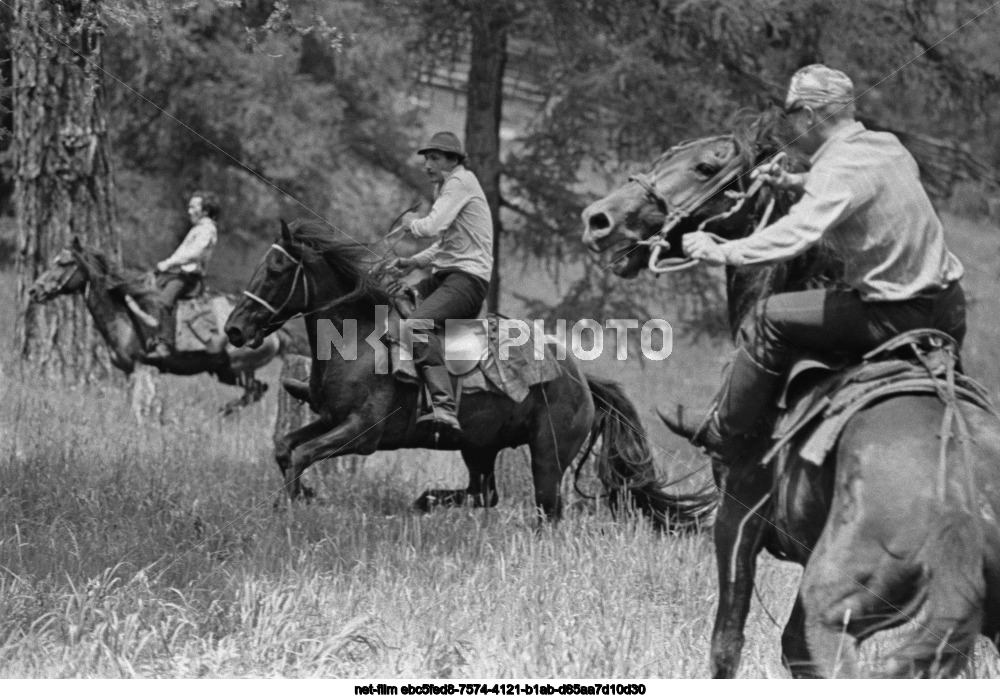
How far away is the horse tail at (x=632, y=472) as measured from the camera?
957 centimetres

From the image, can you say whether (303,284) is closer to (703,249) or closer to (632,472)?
(632,472)

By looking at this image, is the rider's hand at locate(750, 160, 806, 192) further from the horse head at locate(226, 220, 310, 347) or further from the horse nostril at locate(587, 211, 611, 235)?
the horse head at locate(226, 220, 310, 347)

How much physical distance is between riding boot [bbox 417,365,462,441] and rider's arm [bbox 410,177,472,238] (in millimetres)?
959

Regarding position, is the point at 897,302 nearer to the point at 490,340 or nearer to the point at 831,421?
the point at 831,421

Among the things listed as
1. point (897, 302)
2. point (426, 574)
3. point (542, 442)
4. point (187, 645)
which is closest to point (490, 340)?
point (542, 442)

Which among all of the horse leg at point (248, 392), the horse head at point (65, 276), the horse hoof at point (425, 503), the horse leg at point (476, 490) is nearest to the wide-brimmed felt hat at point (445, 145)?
the horse leg at point (476, 490)

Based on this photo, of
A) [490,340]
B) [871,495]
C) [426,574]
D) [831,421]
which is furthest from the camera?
[490,340]

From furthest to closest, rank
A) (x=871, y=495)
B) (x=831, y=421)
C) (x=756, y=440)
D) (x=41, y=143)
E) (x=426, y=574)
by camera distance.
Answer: (x=41, y=143)
(x=426, y=574)
(x=756, y=440)
(x=831, y=421)
(x=871, y=495)

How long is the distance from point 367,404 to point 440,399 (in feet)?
1.69

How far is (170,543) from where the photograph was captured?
25.8 feet

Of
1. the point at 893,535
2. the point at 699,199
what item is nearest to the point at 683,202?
the point at 699,199

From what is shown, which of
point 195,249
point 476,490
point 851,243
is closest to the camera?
point 851,243

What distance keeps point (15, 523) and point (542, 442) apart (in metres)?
3.75

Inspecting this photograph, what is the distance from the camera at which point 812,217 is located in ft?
16.6
